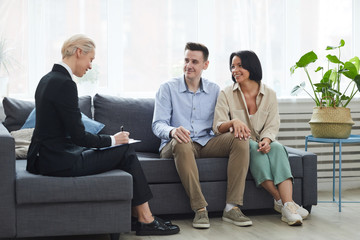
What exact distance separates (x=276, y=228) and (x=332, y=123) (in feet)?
3.26

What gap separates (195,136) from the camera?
11.6 ft

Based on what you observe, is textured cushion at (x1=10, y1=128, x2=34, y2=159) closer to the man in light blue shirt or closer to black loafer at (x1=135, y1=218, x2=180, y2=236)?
the man in light blue shirt

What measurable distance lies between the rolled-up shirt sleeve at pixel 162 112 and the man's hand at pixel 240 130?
1.38 ft

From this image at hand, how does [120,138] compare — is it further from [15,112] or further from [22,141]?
[15,112]

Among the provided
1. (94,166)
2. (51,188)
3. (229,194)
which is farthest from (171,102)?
(51,188)

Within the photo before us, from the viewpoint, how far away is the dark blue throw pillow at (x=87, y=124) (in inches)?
140

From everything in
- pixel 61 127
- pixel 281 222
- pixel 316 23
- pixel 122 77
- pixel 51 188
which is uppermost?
pixel 316 23

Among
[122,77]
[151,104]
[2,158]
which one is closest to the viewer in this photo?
[2,158]

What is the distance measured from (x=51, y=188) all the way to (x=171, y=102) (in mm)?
1232

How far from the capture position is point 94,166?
279cm

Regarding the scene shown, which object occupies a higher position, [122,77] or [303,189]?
[122,77]

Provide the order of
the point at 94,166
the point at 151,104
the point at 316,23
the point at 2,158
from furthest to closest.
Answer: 1. the point at 316,23
2. the point at 151,104
3. the point at 94,166
4. the point at 2,158

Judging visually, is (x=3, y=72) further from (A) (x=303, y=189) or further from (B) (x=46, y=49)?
(A) (x=303, y=189)

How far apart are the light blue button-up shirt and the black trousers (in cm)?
65
